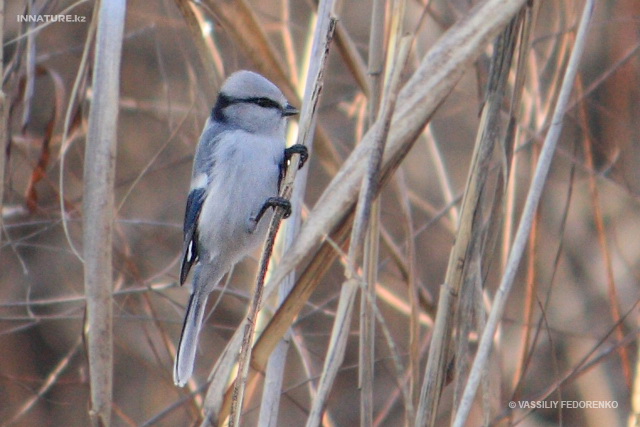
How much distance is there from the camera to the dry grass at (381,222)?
1.24 meters

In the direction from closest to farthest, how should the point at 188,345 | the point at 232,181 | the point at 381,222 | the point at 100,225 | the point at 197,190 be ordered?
the point at 100,225
the point at 188,345
the point at 232,181
the point at 197,190
the point at 381,222

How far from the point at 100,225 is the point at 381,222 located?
3.60 ft

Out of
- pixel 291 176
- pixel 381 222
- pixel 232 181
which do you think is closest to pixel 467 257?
pixel 291 176

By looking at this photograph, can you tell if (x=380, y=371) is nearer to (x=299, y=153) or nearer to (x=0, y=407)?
(x=0, y=407)

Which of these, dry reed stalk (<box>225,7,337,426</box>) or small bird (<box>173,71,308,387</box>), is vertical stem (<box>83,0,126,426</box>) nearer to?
dry reed stalk (<box>225,7,337,426</box>)

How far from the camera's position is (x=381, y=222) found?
2.16m

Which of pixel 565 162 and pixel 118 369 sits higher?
pixel 565 162

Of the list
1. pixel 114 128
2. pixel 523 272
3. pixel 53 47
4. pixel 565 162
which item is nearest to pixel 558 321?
pixel 523 272

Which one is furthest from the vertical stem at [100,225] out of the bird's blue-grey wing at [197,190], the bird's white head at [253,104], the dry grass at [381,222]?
the bird's blue-grey wing at [197,190]

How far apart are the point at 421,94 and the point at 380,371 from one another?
281 cm

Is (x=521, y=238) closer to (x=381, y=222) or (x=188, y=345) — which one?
(x=188, y=345)

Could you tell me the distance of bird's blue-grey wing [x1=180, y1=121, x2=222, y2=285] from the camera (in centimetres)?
190

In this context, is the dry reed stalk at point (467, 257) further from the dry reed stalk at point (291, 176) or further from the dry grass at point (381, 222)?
the dry reed stalk at point (291, 176)

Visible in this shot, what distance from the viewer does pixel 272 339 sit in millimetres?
1293
